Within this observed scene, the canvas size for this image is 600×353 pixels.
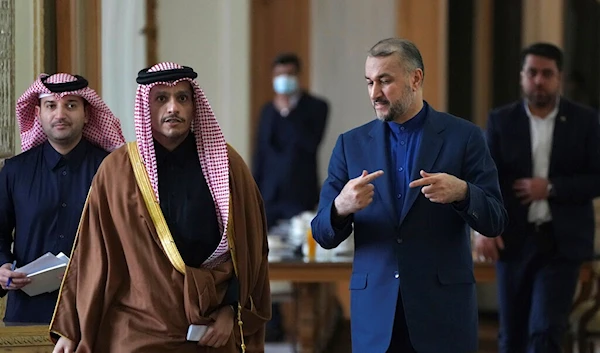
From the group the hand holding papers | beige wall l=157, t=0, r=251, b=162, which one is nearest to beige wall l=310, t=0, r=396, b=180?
beige wall l=157, t=0, r=251, b=162

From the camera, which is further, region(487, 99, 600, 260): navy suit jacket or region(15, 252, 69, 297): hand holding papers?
region(487, 99, 600, 260): navy suit jacket

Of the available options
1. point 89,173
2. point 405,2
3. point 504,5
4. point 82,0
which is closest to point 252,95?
point 405,2

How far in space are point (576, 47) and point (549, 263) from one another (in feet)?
11.0

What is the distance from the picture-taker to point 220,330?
3.36m

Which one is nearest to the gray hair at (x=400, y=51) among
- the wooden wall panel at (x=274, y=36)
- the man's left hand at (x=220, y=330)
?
the man's left hand at (x=220, y=330)

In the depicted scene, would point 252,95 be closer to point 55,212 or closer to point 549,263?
point 549,263

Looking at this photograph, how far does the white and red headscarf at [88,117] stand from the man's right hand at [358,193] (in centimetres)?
109

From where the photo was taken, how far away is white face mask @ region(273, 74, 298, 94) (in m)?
8.23

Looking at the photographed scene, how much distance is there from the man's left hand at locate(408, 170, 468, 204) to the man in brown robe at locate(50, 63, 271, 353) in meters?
0.59

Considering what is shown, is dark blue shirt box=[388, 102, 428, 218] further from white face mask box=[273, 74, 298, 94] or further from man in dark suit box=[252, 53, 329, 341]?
white face mask box=[273, 74, 298, 94]

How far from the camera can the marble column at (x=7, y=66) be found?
452 centimetres

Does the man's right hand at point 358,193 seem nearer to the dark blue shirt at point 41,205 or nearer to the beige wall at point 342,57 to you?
the dark blue shirt at point 41,205

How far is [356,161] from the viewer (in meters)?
3.55

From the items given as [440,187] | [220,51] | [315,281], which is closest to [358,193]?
[440,187]
